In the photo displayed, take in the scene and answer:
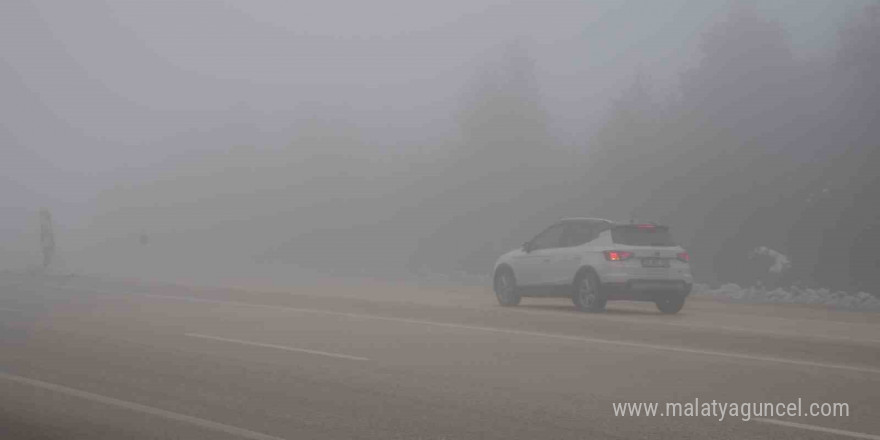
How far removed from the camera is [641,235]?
18.7m

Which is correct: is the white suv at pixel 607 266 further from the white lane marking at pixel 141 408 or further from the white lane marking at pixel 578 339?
the white lane marking at pixel 141 408

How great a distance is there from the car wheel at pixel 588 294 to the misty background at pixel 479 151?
15.1 meters

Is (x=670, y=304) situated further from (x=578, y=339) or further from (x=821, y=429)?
(x=821, y=429)

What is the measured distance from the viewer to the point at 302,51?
93.8 metres

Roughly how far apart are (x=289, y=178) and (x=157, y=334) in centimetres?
5670

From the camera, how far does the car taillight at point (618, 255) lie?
18078 millimetres

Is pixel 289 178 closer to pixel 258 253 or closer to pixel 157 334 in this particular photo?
pixel 258 253

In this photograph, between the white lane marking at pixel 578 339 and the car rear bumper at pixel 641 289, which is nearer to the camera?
the white lane marking at pixel 578 339

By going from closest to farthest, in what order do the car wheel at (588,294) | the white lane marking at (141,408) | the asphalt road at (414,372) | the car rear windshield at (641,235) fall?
1. the white lane marking at (141,408)
2. the asphalt road at (414,372)
3. the car wheel at (588,294)
4. the car rear windshield at (641,235)

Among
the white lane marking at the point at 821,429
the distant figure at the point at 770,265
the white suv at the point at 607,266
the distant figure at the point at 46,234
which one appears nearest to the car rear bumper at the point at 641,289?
the white suv at the point at 607,266

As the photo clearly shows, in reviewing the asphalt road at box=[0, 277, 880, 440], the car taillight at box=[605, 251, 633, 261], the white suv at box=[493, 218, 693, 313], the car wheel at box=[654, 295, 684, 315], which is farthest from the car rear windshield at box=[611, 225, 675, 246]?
the asphalt road at box=[0, 277, 880, 440]

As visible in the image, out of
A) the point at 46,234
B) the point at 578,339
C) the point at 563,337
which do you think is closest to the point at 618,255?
the point at 563,337

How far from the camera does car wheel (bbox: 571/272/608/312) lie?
1827cm

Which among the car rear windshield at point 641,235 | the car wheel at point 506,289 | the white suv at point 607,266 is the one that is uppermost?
the car rear windshield at point 641,235
